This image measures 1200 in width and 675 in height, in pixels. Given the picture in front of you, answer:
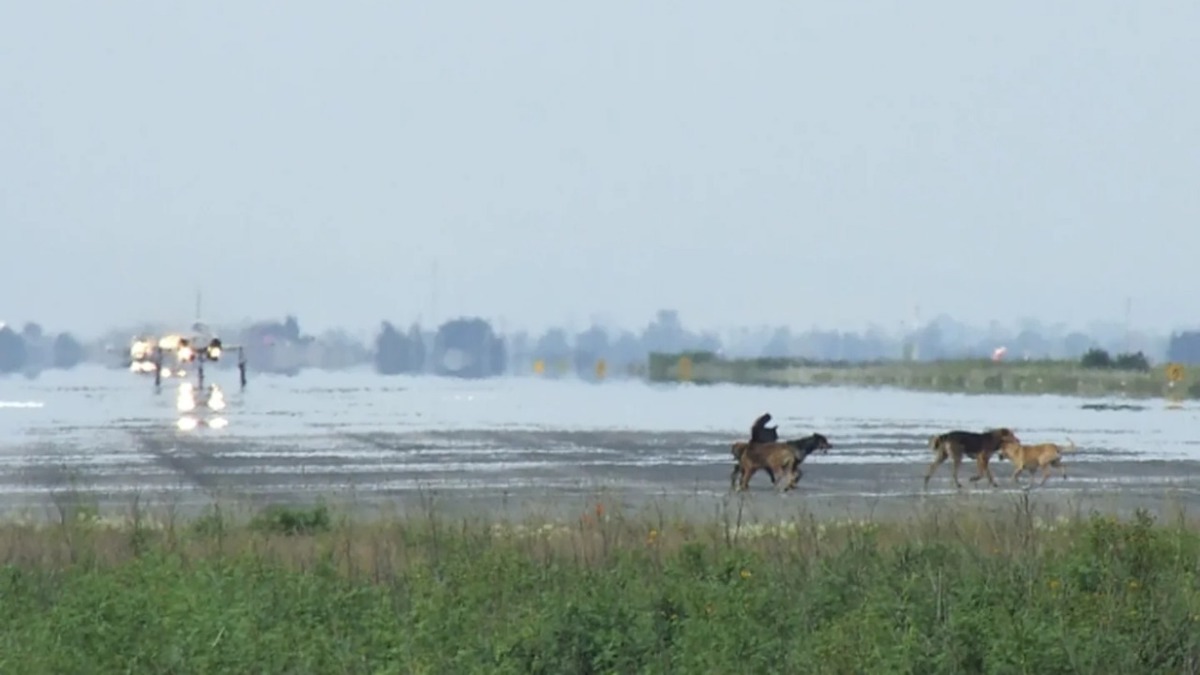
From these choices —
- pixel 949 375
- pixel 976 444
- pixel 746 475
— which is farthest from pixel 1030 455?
pixel 949 375

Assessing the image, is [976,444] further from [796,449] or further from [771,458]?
[771,458]

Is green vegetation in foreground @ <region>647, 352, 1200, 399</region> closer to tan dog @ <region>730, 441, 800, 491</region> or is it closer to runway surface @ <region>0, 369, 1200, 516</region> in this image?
runway surface @ <region>0, 369, 1200, 516</region>

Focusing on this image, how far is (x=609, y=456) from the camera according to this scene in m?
34.6

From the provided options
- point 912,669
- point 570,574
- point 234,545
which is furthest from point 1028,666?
point 234,545

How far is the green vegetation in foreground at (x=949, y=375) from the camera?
269ft

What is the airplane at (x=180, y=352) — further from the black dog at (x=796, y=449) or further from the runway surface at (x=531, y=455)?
the black dog at (x=796, y=449)

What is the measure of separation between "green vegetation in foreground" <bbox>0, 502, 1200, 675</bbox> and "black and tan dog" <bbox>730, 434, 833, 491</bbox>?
9276 millimetres

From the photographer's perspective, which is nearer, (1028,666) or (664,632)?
(1028,666)

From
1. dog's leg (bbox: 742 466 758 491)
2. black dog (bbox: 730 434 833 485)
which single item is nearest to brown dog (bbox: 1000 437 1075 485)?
black dog (bbox: 730 434 833 485)

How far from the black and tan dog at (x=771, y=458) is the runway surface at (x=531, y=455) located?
34 cm

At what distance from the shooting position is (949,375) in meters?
104

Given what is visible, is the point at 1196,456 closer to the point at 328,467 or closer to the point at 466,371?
the point at 328,467

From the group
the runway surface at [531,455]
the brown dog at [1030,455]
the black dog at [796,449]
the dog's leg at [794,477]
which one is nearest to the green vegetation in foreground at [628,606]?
the runway surface at [531,455]

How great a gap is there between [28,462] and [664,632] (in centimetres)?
2284
